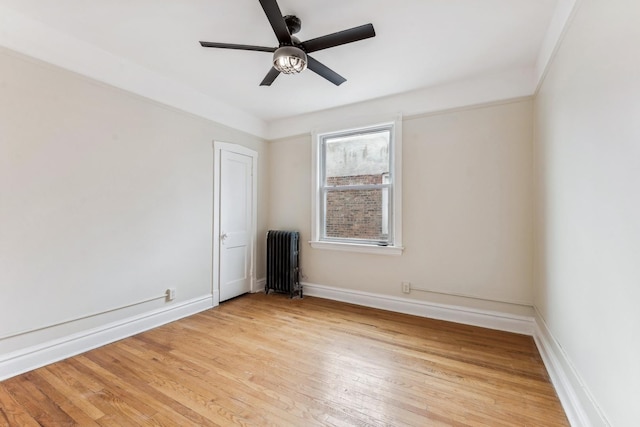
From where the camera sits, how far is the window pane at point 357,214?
12.1 ft

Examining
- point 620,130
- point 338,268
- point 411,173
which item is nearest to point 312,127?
point 411,173

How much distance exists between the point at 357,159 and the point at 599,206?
2740 millimetres

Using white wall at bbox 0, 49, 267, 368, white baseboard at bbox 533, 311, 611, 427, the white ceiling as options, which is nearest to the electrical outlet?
white baseboard at bbox 533, 311, 611, 427

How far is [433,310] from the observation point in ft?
10.7

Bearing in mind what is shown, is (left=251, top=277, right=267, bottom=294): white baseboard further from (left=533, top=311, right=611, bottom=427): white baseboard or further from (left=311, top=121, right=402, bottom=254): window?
(left=533, top=311, right=611, bottom=427): white baseboard

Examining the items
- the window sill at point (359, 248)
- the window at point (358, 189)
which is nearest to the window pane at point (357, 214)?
the window at point (358, 189)

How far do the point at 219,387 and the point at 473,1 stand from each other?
3.27m

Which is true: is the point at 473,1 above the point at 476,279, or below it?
above

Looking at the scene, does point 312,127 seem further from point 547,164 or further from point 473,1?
point 547,164

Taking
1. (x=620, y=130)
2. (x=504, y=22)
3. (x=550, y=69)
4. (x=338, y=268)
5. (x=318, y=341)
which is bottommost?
→ (x=318, y=341)

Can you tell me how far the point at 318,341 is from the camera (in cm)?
266

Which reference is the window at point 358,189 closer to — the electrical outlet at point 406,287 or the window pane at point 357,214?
the window pane at point 357,214

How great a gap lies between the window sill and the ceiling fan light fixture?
2.33 meters

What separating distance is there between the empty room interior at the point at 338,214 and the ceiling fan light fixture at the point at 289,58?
0.07 feet
